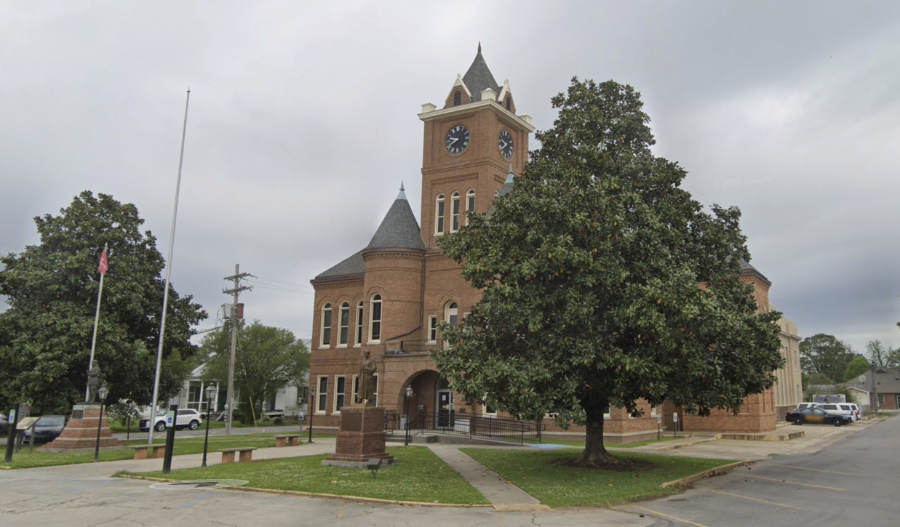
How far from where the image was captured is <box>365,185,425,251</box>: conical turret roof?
3659 centimetres

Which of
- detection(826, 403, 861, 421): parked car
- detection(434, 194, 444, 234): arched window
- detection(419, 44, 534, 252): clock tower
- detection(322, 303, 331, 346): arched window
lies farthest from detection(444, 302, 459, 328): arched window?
detection(826, 403, 861, 421): parked car

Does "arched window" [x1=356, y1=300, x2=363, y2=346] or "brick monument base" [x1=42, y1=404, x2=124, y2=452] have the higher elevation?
"arched window" [x1=356, y1=300, x2=363, y2=346]

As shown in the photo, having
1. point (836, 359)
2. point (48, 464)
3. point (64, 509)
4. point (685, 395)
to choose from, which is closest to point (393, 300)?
point (48, 464)

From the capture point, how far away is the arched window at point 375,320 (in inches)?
1422

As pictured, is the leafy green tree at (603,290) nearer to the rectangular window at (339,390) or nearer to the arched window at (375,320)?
the arched window at (375,320)

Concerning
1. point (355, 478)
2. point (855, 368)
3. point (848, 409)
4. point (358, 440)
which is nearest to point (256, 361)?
point (358, 440)

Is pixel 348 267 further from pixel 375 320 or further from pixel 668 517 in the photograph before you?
pixel 668 517

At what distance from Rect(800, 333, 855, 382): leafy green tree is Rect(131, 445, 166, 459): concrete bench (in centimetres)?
12550

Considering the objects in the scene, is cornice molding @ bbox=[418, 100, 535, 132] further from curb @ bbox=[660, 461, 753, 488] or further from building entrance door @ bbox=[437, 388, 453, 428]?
curb @ bbox=[660, 461, 753, 488]

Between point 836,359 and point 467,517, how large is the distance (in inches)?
5260

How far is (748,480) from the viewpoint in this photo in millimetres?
16984

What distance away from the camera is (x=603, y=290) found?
16562 mm

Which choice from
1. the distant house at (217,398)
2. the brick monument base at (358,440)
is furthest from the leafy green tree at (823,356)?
the brick monument base at (358,440)

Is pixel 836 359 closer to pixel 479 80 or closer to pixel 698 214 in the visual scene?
pixel 479 80
